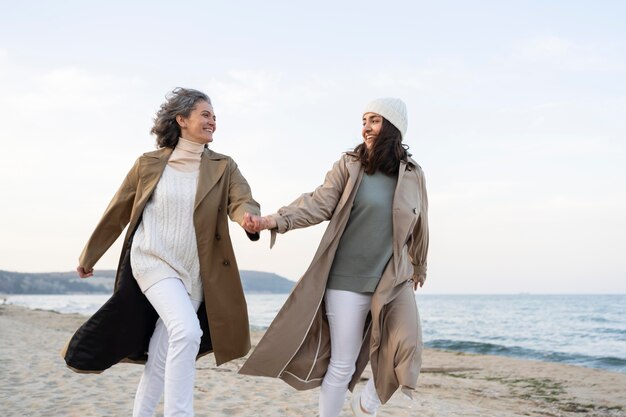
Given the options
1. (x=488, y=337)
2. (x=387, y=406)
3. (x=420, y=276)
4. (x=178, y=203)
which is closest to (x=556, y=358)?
(x=488, y=337)

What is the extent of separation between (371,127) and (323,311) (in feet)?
3.89

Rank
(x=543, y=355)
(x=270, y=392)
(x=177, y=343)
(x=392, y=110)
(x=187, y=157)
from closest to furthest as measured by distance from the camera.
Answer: (x=177, y=343) → (x=187, y=157) → (x=392, y=110) → (x=270, y=392) → (x=543, y=355)

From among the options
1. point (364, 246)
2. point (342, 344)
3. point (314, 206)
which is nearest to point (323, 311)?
point (342, 344)

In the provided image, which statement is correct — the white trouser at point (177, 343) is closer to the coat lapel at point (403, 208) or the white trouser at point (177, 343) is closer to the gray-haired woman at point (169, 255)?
the gray-haired woman at point (169, 255)

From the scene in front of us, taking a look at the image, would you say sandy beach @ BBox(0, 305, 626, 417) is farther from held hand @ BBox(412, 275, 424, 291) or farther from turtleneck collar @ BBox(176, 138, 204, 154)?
turtleneck collar @ BBox(176, 138, 204, 154)

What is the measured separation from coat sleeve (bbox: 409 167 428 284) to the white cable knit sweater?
136 centimetres

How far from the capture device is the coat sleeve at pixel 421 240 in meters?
3.91

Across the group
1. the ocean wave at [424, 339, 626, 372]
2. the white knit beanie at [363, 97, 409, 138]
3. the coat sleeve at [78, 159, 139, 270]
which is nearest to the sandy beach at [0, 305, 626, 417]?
the coat sleeve at [78, 159, 139, 270]

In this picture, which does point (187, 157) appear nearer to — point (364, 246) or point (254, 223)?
point (254, 223)

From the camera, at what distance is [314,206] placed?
12.5ft

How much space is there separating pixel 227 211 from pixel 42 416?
2.70 meters

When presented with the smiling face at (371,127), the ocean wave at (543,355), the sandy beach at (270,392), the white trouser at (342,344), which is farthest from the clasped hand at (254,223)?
the ocean wave at (543,355)

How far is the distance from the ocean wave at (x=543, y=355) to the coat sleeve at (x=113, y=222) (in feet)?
46.9

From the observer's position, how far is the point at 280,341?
3.84 meters
